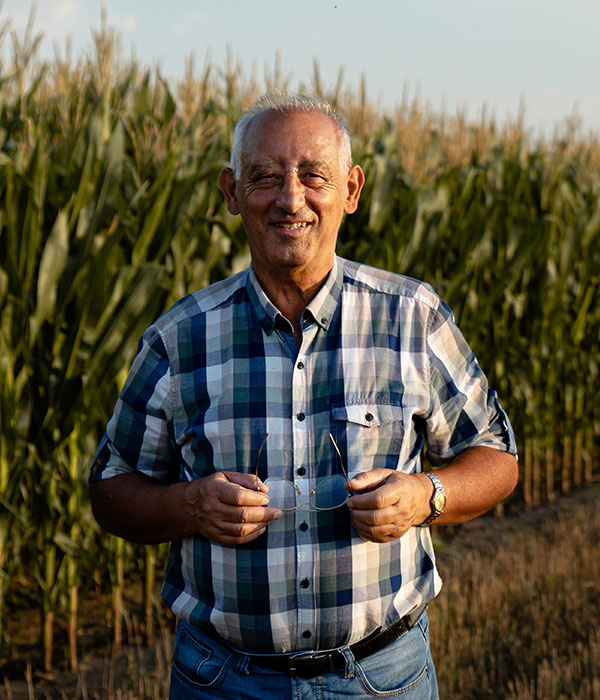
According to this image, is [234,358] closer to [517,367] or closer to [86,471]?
[86,471]

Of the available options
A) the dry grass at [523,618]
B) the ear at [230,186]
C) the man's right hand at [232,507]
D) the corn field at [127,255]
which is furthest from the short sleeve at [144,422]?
the dry grass at [523,618]

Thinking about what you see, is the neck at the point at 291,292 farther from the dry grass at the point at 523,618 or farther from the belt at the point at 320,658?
the dry grass at the point at 523,618

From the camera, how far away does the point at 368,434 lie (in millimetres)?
1612

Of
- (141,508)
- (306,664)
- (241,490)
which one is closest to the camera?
(241,490)

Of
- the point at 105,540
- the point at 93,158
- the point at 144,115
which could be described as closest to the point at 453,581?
the point at 105,540

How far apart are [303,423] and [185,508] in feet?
0.97

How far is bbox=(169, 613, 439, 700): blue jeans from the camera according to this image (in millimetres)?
1546

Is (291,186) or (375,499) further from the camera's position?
(291,186)

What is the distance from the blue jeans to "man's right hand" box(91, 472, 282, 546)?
246 mm

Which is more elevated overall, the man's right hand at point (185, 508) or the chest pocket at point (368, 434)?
the chest pocket at point (368, 434)

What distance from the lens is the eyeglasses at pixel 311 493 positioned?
1551 mm

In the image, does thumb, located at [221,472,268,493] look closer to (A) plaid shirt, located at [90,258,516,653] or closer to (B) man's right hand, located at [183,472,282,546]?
(B) man's right hand, located at [183,472,282,546]

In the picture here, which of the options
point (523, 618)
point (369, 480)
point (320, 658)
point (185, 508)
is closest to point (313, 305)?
point (369, 480)

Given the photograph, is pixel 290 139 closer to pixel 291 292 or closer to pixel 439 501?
pixel 291 292
